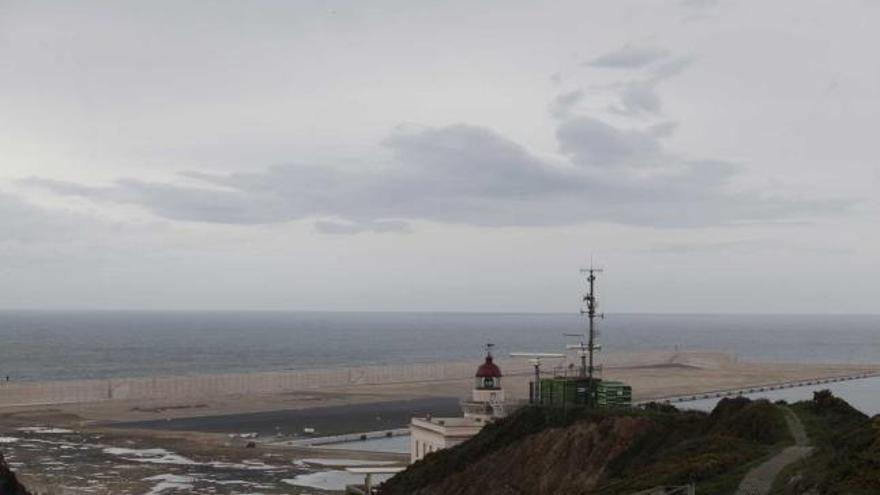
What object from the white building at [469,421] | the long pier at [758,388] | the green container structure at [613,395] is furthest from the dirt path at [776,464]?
the long pier at [758,388]

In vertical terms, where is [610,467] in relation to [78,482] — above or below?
above

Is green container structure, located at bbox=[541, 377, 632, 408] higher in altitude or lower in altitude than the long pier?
higher

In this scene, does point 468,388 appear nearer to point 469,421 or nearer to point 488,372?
point 488,372

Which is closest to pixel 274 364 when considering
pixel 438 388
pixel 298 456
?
pixel 438 388

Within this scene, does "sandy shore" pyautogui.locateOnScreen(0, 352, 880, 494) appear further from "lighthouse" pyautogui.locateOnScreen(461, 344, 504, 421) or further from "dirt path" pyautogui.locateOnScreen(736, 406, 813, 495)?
"dirt path" pyautogui.locateOnScreen(736, 406, 813, 495)

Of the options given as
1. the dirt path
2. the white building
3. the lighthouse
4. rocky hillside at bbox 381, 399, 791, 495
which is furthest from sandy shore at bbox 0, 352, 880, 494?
the dirt path

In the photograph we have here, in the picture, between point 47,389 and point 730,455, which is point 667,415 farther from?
point 47,389
